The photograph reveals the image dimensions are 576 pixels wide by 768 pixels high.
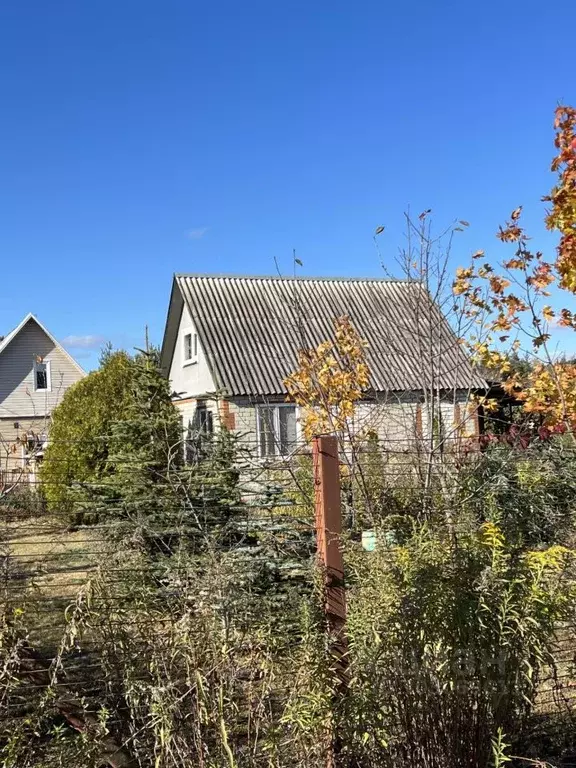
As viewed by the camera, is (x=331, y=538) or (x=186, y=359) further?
(x=186, y=359)

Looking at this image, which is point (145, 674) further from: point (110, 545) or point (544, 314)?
point (544, 314)

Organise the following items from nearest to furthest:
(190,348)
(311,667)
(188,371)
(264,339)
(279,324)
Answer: (311,667)
(264,339)
(279,324)
(190,348)
(188,371)

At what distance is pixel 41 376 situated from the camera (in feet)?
108

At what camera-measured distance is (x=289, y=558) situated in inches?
179

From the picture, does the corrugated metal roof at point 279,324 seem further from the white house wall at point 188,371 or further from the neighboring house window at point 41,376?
the neighboring house window at point 41,376

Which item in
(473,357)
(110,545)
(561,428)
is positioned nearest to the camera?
(110,545)

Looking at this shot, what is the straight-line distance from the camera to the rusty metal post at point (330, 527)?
3184 millimetres

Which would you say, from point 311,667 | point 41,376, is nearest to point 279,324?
point 311,667

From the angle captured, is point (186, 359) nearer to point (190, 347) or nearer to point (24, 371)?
point (190, 347)

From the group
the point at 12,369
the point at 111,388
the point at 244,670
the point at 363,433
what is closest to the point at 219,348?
the point at 111,388

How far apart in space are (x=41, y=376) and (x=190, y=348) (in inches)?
641

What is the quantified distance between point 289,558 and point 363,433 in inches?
103

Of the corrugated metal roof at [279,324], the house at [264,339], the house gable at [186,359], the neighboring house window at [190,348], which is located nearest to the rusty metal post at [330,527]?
the house at [264,339]

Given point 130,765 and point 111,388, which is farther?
point 111,388
